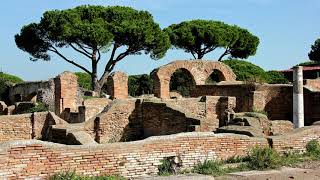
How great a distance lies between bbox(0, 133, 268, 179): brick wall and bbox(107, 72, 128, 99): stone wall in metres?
14.4

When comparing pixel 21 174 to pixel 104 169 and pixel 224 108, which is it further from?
pixel 224 108

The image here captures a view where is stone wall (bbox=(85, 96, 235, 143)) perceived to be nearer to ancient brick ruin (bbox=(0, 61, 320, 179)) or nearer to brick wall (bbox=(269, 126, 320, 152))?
ancient brick ruin (bbox=(0, 61, 320, 179))

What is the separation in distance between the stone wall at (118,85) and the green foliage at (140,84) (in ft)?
50.9

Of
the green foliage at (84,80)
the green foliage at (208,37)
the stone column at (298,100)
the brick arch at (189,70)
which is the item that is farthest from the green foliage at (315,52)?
the stone column at (298,100)

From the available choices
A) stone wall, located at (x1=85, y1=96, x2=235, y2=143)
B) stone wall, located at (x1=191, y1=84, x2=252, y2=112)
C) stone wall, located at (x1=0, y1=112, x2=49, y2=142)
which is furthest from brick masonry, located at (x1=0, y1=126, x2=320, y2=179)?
stone wall, located at (x1=191, y1=84, x2=252, y2=112)

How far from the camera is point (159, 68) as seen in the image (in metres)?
24.6

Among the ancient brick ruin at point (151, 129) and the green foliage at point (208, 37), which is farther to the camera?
the green foliage at point (208, 37)

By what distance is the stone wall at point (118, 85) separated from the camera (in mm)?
23609

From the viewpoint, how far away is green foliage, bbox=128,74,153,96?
132 feet

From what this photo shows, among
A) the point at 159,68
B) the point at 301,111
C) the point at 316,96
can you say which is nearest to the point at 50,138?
the point at 301,111

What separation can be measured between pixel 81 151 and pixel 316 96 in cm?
1241

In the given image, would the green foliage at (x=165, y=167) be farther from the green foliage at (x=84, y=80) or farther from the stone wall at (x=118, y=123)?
the green foliage at (x=84, y=80)

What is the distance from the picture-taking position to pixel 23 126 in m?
14.2

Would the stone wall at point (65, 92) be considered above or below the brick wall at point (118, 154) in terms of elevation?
above
